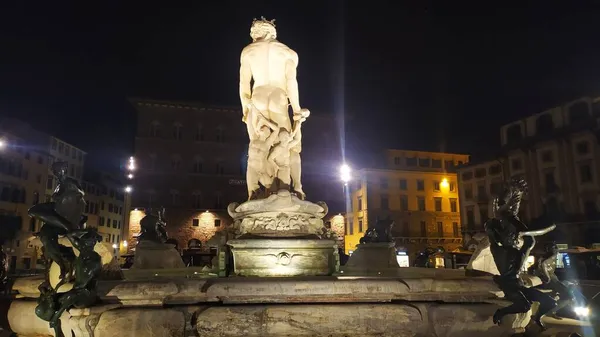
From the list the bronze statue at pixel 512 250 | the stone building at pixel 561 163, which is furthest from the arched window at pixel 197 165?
the bronze statue at pixel 512 250

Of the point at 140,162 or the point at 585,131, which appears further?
the point at 140,162

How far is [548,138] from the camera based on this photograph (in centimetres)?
3741

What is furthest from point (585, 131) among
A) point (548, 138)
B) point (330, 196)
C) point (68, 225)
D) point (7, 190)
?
point (7, 190)

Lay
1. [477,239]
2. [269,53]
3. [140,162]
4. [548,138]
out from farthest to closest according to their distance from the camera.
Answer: [140,162], [548,138], [269,53], [477,239]

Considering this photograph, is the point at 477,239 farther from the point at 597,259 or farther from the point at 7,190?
the point at 7,190

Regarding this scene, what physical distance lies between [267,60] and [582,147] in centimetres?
3483

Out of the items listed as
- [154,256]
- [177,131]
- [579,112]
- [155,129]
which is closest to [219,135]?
[177,131]

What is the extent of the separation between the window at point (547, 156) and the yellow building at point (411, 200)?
52.2ft

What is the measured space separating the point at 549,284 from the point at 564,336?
903mm

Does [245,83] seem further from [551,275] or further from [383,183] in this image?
[383,183]

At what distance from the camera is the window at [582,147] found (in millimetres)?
34303

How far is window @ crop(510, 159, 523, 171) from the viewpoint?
4062 centimetres

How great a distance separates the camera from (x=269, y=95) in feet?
28.7

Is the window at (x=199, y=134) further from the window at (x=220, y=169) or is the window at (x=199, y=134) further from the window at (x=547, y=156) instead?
the window at (x=547, y=156)
